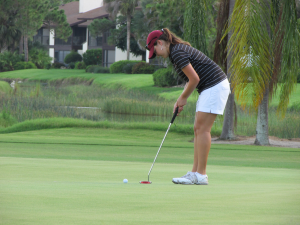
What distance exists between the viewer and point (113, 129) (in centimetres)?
1717

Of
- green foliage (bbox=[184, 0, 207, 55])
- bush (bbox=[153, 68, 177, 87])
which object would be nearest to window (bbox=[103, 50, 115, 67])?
bush (bbox=[153, 68, 177, 87])

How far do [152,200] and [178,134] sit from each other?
13.7 meters

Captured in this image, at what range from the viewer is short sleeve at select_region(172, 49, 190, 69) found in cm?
455

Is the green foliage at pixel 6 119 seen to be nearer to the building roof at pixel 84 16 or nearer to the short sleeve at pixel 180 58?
the short sleeve at pixel 180 58

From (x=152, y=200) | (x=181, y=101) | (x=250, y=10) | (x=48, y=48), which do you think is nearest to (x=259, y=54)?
(x=250, y=10)

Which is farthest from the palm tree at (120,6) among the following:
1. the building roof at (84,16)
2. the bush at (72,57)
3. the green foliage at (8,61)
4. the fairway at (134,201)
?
the fairway at (134,201)

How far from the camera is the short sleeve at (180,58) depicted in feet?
14.9

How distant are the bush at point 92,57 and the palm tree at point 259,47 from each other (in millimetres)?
46196

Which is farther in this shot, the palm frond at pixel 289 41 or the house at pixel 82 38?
the house at pixel 82 38

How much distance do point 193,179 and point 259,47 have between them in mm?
6275

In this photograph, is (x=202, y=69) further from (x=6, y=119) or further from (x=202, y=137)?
(x=6, y=119)

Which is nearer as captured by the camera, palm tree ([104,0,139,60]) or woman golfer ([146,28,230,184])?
woman golfer ([146,28,230,184])

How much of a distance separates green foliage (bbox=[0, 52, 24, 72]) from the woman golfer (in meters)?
53.8

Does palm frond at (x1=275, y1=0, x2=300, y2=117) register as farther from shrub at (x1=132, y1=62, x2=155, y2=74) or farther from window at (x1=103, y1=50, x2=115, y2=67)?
window at (x1=103, y1=50, x2=115, y2=67)
